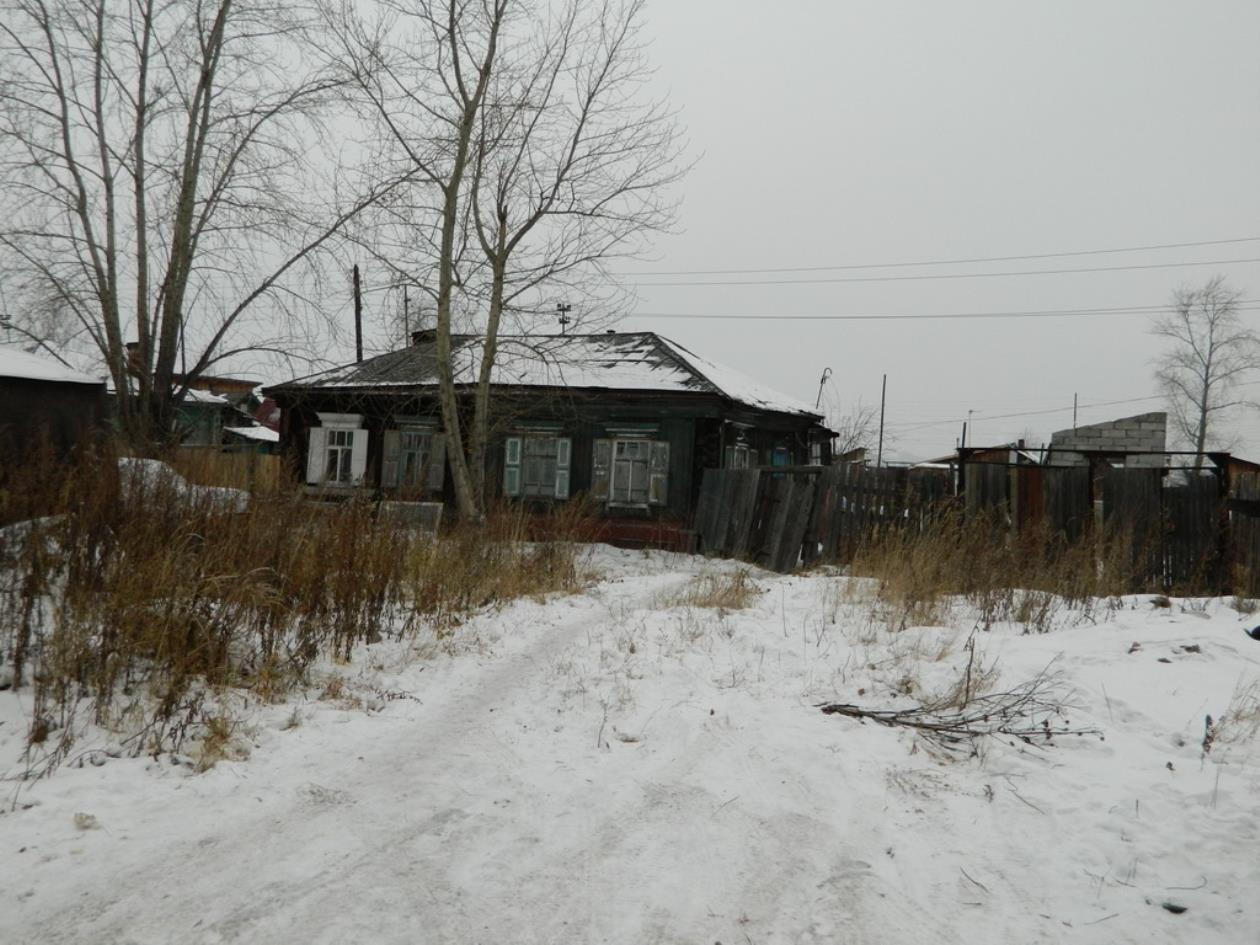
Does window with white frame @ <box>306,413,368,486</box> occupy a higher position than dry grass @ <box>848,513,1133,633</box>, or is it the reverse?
window with white frame @ <box>306,413,368,486</box>

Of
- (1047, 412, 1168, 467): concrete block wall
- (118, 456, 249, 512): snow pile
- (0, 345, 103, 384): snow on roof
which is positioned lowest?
(118, 456, 249, 512): snow pile

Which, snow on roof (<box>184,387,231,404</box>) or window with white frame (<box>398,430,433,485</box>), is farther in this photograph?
snow on roof (<box>184,387,231,404</box>)

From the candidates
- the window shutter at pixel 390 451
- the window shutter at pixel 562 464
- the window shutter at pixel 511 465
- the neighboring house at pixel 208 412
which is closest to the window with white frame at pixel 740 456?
the window shutter at pixel 562 464

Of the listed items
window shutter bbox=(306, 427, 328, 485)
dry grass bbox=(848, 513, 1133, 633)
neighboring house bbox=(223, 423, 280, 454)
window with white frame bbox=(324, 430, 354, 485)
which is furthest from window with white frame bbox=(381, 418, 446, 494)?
neighboring house bbox=(223, 423, 280, 454)

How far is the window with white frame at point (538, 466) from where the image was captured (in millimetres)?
15906

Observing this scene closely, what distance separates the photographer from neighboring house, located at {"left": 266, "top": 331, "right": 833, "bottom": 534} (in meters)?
14.9

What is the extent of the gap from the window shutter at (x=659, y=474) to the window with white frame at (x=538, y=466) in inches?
77.9

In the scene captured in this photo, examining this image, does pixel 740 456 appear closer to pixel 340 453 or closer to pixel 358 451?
pixel 358 451

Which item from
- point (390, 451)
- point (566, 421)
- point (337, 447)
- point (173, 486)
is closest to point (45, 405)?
point (173, 486)

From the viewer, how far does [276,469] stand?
19.9 ft

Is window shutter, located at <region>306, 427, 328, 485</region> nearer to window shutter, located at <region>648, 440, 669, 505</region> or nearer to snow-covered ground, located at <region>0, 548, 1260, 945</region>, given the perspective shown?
window shutter, located at <region>648, 440, 669, 505</region>

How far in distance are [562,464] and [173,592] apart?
12.2 metres

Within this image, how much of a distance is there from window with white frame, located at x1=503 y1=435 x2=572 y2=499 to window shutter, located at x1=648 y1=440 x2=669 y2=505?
1.98 meters

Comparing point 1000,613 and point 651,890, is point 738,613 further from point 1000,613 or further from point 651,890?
point 651,890
